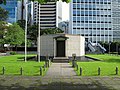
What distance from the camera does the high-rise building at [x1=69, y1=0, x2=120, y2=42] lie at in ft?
542

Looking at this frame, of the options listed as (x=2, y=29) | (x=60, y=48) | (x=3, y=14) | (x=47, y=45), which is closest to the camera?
(x=60, y=48)

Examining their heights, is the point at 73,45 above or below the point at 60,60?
above

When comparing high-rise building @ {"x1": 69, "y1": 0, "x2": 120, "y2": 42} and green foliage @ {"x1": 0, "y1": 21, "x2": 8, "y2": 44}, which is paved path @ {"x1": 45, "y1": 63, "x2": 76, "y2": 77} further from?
high-rise building @ {"x1": 69, "y1": 0, "x2": 120, "y2": 42}

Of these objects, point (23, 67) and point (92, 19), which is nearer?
point (23, 67)

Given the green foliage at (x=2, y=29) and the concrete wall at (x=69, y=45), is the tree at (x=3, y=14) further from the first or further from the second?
the concrete wall at (x=69, y=45)

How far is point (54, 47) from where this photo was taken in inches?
1919

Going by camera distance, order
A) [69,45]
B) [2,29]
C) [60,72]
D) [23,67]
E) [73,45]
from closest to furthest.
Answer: [60,72], [23,67], [69,45], [73,45], [2,29]

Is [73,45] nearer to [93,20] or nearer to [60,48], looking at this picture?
[60,48]

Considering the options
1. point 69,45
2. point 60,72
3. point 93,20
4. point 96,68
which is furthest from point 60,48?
point 93,20

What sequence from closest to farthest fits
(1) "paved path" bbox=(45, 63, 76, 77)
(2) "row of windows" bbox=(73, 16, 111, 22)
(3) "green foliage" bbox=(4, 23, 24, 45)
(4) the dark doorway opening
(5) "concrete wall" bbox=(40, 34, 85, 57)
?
1. (1) "paved path" bbox=(45, 63, 76, 77)
2. (4) the dark doorway opening
3. (5) "concrete wall" bbox=(40, 34, 85, 57)
4. (3) "green foliage" bbox=(4, 23, 24, 45)
5. (2) "row of windows" bbox=(73, 16, 111, 22)

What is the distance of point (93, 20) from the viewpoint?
167500 mm

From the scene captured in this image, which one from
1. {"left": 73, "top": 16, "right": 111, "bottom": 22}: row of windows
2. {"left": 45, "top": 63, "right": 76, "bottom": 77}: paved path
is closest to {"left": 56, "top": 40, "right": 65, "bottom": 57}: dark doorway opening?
{"left": 45, "top": 63, "right": 76, "bottom": 77}: paved path

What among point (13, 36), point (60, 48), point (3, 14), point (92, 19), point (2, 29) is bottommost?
point (60, 48)

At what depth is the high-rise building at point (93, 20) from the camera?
542 feet
